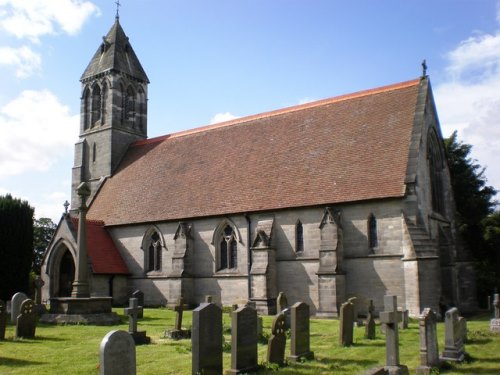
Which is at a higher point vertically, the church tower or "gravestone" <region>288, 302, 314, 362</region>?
the church tower

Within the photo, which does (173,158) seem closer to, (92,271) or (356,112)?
(92,271)

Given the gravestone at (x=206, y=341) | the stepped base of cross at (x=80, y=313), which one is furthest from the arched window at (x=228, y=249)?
the gravestone at (x=206, y=341)

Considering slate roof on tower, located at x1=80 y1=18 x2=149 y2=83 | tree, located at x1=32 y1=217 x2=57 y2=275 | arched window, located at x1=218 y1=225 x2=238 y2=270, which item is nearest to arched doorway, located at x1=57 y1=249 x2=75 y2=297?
arched window, located at x1=218 y1=225 x2=238 y2=270

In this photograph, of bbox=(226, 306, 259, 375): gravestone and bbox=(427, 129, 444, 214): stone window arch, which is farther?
bbox=(427, 129, 444, 214): stone window arch

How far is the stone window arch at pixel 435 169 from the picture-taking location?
26.6 meters

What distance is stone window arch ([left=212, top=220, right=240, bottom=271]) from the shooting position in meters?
27.4

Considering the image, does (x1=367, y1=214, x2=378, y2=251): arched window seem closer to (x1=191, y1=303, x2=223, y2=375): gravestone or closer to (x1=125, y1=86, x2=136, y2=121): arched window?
(x1=191, y1=303, x2=223, y2=375): gravestone

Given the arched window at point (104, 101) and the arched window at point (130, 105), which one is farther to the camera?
the arched window at point (130, 105)

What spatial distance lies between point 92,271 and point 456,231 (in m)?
20.2

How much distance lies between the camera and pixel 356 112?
28.0 m

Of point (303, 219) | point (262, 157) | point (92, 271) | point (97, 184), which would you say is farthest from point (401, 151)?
point (97, 184)

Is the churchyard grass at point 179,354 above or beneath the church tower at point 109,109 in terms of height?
beneath

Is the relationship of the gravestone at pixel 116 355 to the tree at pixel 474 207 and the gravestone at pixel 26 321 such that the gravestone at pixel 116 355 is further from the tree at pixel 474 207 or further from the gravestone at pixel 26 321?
the tree at pixel 474 207

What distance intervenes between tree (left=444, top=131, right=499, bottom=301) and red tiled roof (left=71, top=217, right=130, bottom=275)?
20.4m
